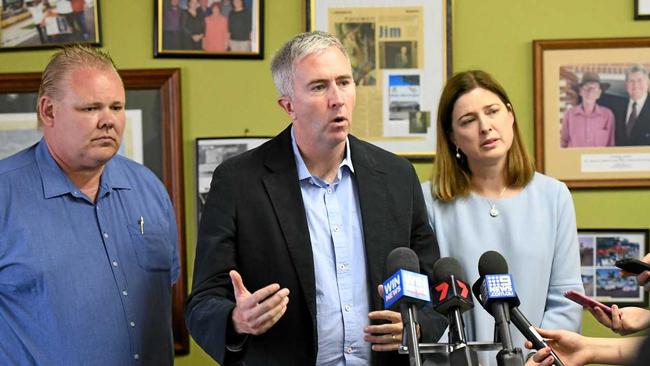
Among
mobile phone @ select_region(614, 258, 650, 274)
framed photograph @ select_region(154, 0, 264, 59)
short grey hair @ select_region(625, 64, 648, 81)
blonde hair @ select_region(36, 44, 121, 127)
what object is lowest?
mobile phone @ select_region(614, 258, 650, 274)

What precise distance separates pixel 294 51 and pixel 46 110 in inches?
30.0

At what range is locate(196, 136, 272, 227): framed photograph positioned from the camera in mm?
3379

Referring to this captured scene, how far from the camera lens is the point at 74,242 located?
2318 millimetres

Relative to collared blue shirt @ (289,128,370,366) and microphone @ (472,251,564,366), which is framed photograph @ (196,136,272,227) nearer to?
collared blue shirt @ (289,128,370,366)

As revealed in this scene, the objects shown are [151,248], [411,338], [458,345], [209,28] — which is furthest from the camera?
[209,28]

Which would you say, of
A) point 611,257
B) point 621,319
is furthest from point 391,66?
point 621,319

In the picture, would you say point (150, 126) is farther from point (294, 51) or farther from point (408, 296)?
point (408, 296)

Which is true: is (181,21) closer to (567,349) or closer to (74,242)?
(74,242)

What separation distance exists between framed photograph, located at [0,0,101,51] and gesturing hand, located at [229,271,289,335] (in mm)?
1864

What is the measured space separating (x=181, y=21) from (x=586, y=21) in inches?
63.5

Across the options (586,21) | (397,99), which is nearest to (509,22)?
(586,21)

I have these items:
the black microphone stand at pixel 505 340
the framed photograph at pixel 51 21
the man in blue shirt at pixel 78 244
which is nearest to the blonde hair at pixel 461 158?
the man in blue shirt at pixel 78 244

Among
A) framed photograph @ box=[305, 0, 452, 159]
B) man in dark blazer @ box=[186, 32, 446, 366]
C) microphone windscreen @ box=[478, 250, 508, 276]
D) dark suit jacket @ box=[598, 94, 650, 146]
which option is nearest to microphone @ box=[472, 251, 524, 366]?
microphone windscreen @ box=[478, 250, 508, 276]

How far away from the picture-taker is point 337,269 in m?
2.12
